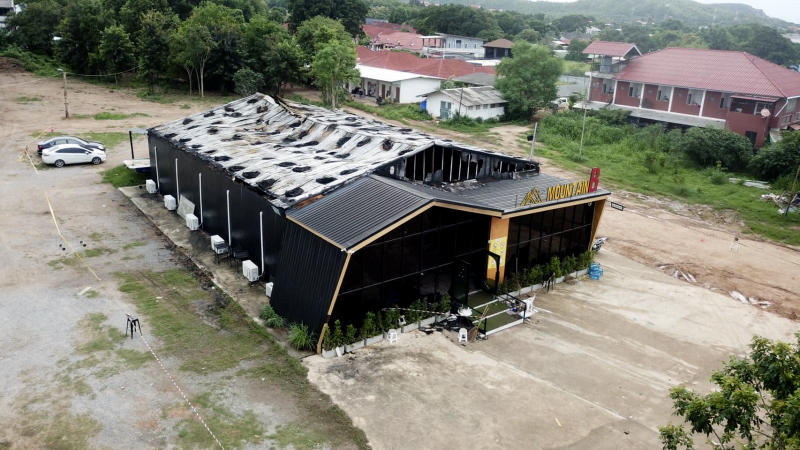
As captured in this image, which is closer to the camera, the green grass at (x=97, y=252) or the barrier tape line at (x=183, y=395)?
the barrier tape line at (x=183, y=395)

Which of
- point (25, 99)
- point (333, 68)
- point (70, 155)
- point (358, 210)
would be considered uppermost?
point (333, 68)

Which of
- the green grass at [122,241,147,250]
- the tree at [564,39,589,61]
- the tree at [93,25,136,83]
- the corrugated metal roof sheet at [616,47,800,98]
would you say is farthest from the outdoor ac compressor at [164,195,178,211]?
the tree at [564,39,589,61]

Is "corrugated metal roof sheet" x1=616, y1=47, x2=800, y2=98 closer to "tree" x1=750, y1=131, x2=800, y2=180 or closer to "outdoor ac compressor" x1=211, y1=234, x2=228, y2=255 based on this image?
"tree" x1=750, y1=131, x2=800, y2=180

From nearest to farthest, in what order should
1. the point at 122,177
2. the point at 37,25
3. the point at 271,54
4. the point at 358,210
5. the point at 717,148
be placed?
1. the point at 358,210
2. the point at 122,177
3. the point at 717,148
4. the point at 271,54
5. the point at 37,25

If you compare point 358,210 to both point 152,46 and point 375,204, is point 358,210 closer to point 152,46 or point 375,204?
point 375,204

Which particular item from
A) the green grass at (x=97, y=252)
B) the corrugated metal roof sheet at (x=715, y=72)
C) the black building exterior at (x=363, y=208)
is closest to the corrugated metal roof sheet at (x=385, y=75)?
the corrugated metal roof sheet at (x=715, y=72)

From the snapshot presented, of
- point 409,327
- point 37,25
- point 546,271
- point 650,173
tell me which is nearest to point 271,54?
point 37,25

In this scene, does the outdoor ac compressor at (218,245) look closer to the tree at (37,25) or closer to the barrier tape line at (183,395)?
Result: the barrier tape line at (183,395)
